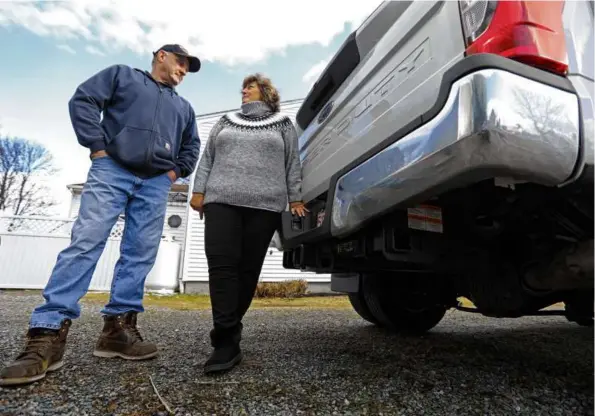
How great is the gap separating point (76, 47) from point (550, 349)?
4724 millimetres

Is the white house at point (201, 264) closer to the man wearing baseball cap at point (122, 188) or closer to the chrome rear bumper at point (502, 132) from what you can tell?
the man wearing baseball cap at point (122, 188)

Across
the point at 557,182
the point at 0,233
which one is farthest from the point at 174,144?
the point at 0,233

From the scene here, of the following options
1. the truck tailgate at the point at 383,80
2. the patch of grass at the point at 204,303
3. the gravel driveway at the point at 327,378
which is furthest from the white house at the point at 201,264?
the truck tailgate at the point at 383,80

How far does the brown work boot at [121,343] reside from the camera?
6.41ft

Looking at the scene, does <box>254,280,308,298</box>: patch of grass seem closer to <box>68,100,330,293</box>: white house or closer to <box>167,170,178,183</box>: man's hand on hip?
<box>68,100,330,293</box>: white house

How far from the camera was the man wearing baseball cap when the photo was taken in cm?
175

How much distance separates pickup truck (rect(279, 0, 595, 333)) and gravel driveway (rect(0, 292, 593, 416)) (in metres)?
0.38

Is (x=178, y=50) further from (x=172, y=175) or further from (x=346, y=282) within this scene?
(x=346, y=282)

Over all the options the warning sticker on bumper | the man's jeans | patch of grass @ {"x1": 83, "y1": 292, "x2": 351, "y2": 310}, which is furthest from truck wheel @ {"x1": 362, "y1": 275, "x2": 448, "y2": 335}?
patch of grass @ {"x1": 83, "y1": 292, "x2": 351, "y2": 310}

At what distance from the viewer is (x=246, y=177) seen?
6.31ft

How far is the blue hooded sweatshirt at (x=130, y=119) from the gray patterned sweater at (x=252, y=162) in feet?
0.91

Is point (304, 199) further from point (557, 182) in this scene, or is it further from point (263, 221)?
point (557, 182)

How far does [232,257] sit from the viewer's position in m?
1.88

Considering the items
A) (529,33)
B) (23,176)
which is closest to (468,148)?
(529,33)
